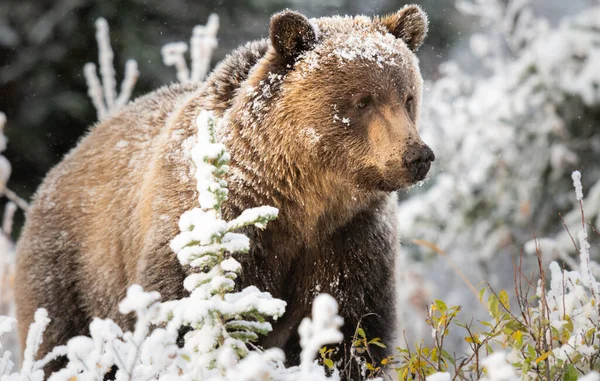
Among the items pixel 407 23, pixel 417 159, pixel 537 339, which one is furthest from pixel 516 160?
pixel 537 339

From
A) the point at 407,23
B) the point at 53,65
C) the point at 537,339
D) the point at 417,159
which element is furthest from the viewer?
the point at 53,65

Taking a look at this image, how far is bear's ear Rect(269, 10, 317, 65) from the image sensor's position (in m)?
3.54

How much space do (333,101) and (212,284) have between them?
1465mm

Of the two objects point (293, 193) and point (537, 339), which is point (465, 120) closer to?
point (293, 193)

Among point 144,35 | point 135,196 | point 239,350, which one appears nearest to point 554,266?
point 239,350

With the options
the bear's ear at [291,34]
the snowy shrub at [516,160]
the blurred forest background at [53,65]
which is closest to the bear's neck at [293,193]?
the bear's ear at [291,34]

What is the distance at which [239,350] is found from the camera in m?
2.28

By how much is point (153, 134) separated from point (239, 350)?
226 centimetres

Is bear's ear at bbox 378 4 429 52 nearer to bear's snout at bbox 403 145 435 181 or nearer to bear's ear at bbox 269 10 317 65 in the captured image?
bear's ear at bbox 269 10 317 65

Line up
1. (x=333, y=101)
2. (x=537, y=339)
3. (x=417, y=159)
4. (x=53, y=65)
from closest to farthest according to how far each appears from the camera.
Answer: (x=537, y=339) < (x=417, y=159) < (x=333, y=101) < (x=53, y=65)

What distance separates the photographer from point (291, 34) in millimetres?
3584

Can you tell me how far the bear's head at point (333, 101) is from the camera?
3.50 m

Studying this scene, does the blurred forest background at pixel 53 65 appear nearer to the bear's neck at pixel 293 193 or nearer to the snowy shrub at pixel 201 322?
the bear's neck at pixel 293 193

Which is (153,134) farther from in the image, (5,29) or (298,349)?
(5,29)
